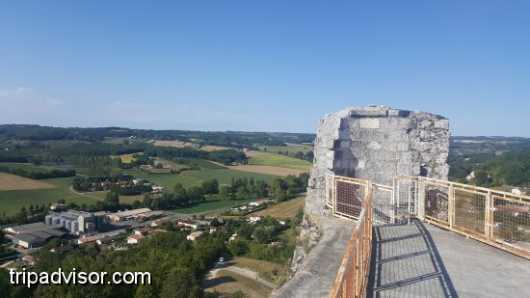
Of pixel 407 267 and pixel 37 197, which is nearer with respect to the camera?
pixel 407 267

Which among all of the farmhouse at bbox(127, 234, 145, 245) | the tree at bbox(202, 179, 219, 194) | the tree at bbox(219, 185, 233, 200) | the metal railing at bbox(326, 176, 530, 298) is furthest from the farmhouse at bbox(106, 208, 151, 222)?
the metal railing at bbox(326, 176, 530, 298)

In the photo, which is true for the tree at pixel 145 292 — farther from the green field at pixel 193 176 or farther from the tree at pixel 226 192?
the green field at pixel 193 176

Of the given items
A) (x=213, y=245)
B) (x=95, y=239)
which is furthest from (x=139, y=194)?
(x=213, y=245)

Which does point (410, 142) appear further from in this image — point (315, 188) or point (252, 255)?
point (252, 255)

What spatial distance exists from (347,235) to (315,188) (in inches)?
97.8

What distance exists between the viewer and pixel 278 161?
99.0 m

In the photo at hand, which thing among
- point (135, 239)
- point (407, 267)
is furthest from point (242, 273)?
point (407, 267)

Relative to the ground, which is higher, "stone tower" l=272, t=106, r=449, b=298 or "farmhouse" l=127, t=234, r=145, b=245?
"stone tower" l=272, t=106, r=449, b=298

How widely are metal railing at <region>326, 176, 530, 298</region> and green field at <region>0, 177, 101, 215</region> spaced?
6439 centimetres

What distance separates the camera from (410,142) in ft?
31.4

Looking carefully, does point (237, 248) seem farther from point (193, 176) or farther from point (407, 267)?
point (193, 176)

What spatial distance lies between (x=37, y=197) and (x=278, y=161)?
53.5 metres

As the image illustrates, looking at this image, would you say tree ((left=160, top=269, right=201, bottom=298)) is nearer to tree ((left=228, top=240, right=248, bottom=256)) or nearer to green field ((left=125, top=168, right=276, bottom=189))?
tree ((left=228, top=240, right=248, bottom=256))

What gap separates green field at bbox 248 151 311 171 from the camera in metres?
92.9
